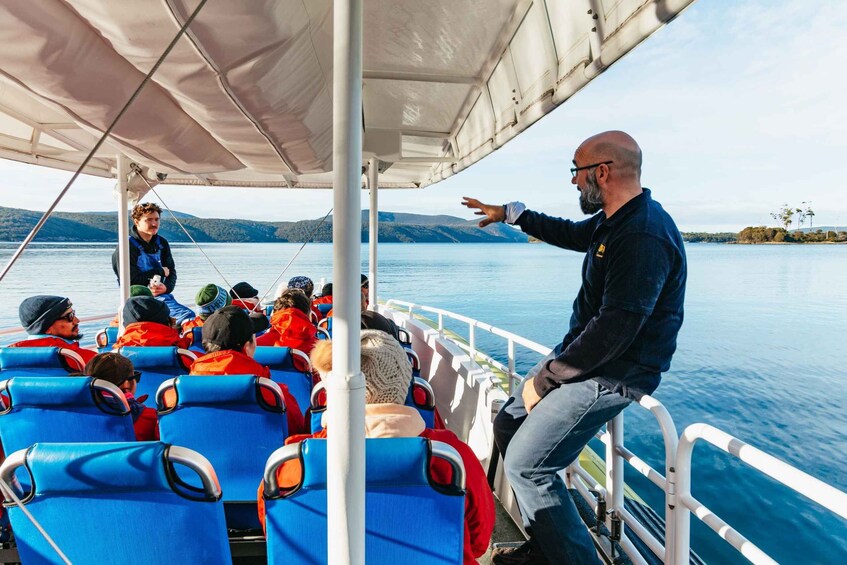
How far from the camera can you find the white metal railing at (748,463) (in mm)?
976

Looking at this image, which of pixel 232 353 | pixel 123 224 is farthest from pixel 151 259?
pixel 232 353

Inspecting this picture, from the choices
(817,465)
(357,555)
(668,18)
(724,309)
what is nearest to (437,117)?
(668,18)

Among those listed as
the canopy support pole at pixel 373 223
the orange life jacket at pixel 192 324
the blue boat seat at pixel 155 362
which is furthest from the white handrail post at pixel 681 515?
the canopy support pole at pixel 373 223

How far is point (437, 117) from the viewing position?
4473 millimetres

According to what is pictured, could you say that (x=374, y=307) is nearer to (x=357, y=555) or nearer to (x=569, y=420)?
(x=569, y=420)

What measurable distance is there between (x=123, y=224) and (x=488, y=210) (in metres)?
3.51

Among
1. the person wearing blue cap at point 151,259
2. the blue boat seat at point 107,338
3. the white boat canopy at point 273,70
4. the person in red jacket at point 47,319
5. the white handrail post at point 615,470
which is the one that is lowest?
the white handrail post at point 615,470

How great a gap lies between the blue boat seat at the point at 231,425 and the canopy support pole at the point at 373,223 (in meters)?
3.43

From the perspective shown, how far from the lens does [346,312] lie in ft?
3.20

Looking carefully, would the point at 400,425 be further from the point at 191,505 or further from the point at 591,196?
the point at 591,196

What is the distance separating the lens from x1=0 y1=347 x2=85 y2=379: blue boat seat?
2.17 metres

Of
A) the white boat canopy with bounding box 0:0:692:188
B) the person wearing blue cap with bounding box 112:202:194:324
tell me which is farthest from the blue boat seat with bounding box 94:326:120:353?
the white boat canopy with bounding box 0:0:692:188

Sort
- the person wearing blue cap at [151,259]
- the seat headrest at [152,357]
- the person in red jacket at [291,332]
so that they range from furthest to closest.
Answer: the person wearing blue cap at [151,259] → the person in red jacket at [291,332] → the seat headrest at [152,357]

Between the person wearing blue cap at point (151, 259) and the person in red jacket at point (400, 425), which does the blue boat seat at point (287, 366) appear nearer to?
the person in red jacket at point (400, 425)
